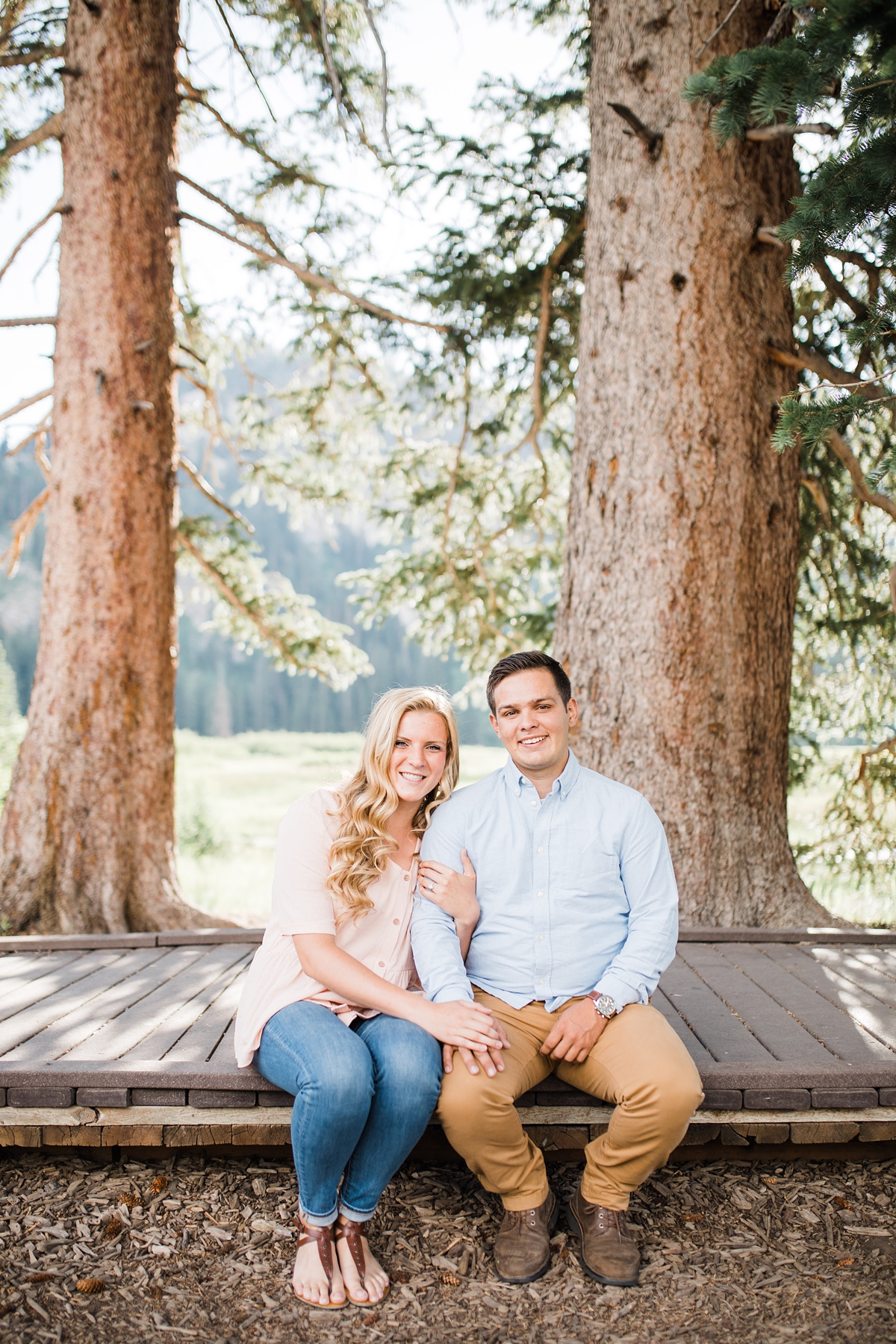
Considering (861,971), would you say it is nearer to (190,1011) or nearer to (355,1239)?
(355,1239)

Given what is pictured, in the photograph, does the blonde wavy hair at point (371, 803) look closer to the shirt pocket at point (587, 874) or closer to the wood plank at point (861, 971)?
the shirt pocket at point (587, 874)

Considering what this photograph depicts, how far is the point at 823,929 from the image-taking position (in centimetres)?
390

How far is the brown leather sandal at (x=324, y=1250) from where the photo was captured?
7.29 feet

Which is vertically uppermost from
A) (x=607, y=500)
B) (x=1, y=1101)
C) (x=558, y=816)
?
(x=607, y=500)

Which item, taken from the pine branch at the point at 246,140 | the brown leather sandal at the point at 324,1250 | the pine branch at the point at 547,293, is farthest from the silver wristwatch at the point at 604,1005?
the pine branch at the point at 246,140

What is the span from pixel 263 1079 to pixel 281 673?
224 feet

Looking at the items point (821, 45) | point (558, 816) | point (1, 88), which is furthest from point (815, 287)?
point (1, 88)

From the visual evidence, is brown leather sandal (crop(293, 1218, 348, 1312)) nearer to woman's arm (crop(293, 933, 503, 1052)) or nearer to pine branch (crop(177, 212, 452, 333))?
woman's arm (crop(293, 933, 503, 1052))

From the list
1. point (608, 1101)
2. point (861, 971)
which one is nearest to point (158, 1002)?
point (608, 1101)

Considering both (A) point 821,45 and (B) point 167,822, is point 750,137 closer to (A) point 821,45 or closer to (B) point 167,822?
(A) point 821,45

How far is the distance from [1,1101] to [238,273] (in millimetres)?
6026

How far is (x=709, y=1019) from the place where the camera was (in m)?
2.98

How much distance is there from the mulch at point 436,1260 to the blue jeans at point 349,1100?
270 millimetres

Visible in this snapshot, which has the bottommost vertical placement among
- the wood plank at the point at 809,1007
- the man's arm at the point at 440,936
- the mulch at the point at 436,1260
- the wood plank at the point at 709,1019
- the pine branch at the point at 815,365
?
the mulch at the point at 436,1260
